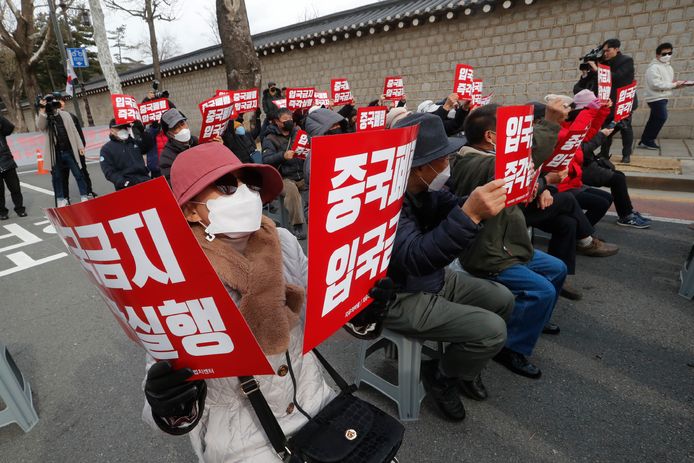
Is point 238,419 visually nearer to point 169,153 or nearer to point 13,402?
point 13,402

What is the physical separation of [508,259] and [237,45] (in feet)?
25.9

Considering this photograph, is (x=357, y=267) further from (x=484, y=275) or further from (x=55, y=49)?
(x=55, y=49)

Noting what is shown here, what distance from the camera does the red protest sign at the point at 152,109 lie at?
20.7 ft

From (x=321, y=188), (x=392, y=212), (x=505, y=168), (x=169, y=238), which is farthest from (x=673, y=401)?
(x=169, y=238)

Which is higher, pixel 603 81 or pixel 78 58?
pixel 78 58

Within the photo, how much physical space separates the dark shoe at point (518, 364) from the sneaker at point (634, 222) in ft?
10.1

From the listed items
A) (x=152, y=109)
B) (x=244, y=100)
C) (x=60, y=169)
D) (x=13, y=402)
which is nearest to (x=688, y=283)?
(x=13, y=402)

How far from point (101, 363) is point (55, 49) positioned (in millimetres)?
39160

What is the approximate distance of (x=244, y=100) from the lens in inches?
264

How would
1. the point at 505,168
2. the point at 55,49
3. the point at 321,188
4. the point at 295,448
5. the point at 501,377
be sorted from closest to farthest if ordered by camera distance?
1. the point at 321,188
2. the point at 295,448
3. the point at 505,168
4. the point at 501,377
5. the point at 55,49

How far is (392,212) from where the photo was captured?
4.40ft

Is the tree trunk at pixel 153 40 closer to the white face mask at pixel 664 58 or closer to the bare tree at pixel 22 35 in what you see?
the bare tree at pixel 22 35

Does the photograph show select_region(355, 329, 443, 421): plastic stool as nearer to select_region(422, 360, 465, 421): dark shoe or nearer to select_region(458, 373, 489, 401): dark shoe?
select_region(422, 360, 465, 421): dark shoe

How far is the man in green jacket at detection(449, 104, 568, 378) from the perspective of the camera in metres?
2.32
